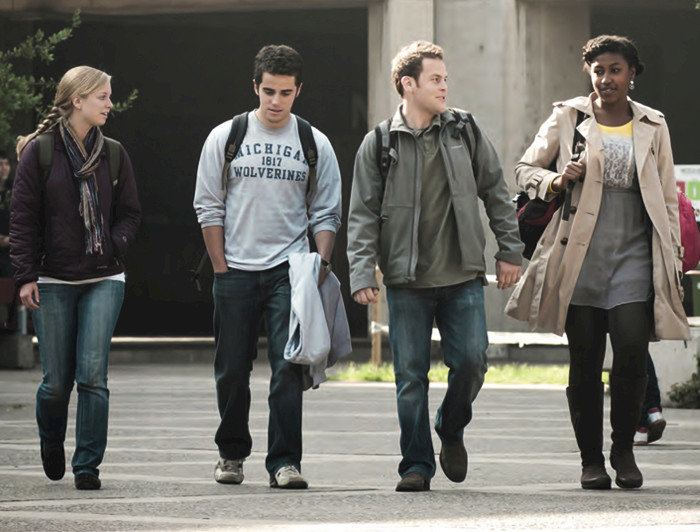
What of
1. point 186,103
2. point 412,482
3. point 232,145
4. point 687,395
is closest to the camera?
point 412,482

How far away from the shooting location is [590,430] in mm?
7742

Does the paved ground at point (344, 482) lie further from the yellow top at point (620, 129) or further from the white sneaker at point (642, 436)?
the yellow top at point (620, 129)

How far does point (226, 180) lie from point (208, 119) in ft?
54.9

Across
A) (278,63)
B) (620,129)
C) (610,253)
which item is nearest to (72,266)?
(278,63)

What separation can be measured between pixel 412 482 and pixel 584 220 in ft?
4.32

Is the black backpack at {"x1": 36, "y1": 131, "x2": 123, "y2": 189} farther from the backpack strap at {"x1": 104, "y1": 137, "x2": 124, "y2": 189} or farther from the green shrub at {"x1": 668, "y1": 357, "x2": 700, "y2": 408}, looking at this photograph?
the green shrub at {"x1": 668, "y1": 357, "x2": 700, "y2": 408}

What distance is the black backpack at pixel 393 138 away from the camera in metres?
7.62

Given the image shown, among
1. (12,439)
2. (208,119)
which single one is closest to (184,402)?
(12,439)

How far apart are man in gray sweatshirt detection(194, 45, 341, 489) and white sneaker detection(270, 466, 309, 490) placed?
1.9 inches

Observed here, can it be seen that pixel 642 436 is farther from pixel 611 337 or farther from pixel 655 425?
pixel 611 337

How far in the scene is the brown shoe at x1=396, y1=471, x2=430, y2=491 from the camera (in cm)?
751

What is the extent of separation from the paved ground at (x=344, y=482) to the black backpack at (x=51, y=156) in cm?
136

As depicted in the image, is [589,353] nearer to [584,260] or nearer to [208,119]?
[584,260]

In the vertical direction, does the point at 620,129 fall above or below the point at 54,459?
above
